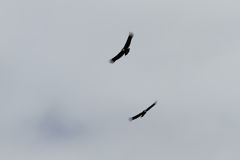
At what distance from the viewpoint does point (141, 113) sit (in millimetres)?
141875

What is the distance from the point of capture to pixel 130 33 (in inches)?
4643

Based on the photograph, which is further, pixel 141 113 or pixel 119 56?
pixel 141 113

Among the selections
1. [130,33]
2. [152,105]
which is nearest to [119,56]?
[130,33]

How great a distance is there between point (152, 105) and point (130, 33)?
26785mm

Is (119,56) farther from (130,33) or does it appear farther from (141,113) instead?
(141,113)

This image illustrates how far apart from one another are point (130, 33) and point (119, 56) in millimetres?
6011

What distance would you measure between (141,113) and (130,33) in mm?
29457

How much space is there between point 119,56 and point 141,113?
80.3ft

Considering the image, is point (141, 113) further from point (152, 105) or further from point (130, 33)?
point (130, 33)

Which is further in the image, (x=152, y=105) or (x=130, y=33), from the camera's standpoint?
(x=152, y=105)

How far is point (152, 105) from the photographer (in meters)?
140

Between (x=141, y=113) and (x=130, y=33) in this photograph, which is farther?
(x=141, y=113)

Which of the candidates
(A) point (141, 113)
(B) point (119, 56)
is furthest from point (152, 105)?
(B) point (119, 56)
